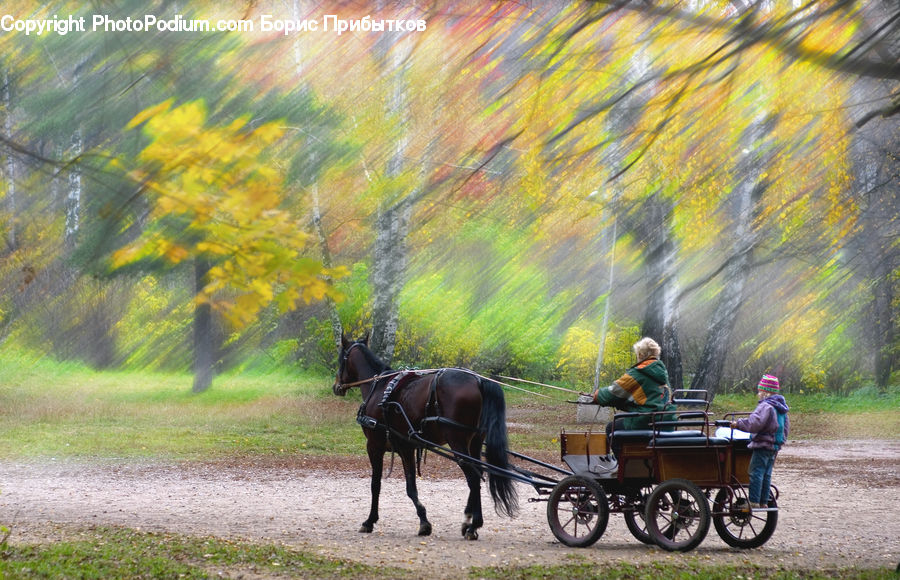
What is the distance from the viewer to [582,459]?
852cm

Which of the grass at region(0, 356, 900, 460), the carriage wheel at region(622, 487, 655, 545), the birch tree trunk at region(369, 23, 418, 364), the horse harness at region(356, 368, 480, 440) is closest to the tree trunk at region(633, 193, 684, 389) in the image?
the grass at region(0, 356, 900, 460)

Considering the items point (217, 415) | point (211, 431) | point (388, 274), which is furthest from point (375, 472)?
point (217, 415)

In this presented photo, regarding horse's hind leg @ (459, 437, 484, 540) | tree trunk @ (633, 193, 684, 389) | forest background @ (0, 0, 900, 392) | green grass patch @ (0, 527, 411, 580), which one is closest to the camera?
forest background @ (0, 0, 900, 392)

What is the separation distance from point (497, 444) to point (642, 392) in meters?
1.47

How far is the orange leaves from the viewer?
5879mm

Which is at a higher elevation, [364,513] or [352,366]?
[352,366]

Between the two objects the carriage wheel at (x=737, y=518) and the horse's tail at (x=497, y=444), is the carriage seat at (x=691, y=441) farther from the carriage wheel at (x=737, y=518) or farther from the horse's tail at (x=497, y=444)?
the horse's tail at (x=497, y=444)

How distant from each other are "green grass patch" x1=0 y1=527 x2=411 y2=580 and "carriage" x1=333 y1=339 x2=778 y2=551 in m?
1.74

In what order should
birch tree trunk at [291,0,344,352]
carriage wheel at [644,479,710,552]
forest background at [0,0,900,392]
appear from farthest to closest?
birch tree trunk at [291,0,344,352]
carriage wheel at [644,479,710,552]
forest background at [0,0,900,392]

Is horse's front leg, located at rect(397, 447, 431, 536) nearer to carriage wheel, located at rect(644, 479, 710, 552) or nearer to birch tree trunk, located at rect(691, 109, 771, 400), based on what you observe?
carriage wheel, located at rect(644, 479, 710, 552)

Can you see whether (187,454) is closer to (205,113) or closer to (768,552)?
(205,113)

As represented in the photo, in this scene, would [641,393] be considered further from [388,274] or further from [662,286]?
[388,274]

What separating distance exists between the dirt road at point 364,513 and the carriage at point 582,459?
256 millimetres

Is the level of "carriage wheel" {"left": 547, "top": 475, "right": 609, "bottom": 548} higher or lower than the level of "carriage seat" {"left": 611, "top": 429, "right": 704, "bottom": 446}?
lower
